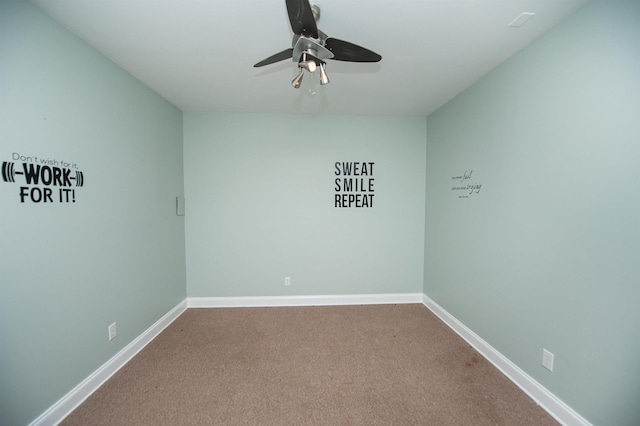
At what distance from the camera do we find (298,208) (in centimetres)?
329

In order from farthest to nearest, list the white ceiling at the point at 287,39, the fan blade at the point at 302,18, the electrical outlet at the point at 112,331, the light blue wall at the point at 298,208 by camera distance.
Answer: the light blue wall at the point at 298,208
the electrical outlet at the point at 112,331
the white ceiling at the point at 287,39
the fan blade at the point at 302,18

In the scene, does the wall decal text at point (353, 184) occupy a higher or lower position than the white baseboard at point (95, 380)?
higher

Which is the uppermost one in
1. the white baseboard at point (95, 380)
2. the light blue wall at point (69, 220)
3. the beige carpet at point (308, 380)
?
the light blue wall at point (69, 220)

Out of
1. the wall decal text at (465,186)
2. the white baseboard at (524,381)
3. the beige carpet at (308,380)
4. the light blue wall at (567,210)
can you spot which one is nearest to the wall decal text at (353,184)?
the wall decal text at (465,186)

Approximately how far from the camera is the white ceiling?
147cm

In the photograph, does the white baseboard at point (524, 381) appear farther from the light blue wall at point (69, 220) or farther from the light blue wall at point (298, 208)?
the light blue wall at point (69, 220)

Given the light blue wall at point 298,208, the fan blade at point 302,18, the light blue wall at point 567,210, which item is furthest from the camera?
the light blue wall at point 298,208

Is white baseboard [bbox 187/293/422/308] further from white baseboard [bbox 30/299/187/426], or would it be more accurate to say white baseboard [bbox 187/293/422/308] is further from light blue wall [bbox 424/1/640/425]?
light blue wall [bbox 424/1/640/425]

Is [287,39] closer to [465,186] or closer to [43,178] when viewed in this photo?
[43,178]

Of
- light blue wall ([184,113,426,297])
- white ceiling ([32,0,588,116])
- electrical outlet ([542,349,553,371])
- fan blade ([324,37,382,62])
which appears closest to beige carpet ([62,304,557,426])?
electrical outlet ([542,349,553,371])

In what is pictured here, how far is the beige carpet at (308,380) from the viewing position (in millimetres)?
1619

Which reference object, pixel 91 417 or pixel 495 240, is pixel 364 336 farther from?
pixel 91 417

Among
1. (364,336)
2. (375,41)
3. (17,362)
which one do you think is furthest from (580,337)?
(17,362)

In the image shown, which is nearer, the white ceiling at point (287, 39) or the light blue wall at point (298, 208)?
the white ceiling at point (287, 39)
